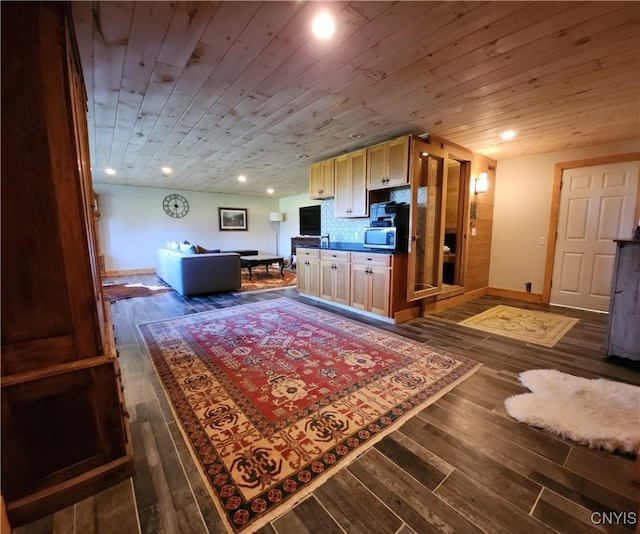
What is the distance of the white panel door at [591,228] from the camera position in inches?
147

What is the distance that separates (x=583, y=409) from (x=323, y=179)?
4108mm

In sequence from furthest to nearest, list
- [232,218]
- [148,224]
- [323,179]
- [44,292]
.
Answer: [232,218] < [148,224] < [323,179] < [44,292]

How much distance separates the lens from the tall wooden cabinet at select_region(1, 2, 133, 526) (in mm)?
1053

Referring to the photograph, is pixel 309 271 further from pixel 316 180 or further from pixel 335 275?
pixel 316 180

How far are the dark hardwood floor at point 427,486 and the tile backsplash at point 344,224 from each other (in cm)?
273

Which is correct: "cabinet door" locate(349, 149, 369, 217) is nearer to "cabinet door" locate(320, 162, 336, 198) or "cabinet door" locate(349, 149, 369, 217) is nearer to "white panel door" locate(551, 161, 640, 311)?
"cabinet door" locate(320, 162, 336, 198)

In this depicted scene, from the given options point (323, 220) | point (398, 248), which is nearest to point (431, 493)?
point (398, 248)

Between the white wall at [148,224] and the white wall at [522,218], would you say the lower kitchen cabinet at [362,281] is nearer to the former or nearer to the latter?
the white wall at [522,218]

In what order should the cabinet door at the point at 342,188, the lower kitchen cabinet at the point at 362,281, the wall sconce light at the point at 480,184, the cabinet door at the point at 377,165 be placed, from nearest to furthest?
the lower kitchen cabinet at the point at 362,281, the cabinet door at the point at 377,165, the cabinet door at the point at 342,188, the wall sconce light at the point at 480,184

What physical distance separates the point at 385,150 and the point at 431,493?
3.51 metres

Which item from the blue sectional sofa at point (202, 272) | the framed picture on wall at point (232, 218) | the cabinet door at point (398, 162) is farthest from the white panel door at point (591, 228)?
the framed picture on wall at point (232, 218)

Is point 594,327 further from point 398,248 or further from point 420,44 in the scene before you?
point 420,44

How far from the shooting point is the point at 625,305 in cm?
242

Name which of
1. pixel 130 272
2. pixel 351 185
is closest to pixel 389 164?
pixel 351 185
